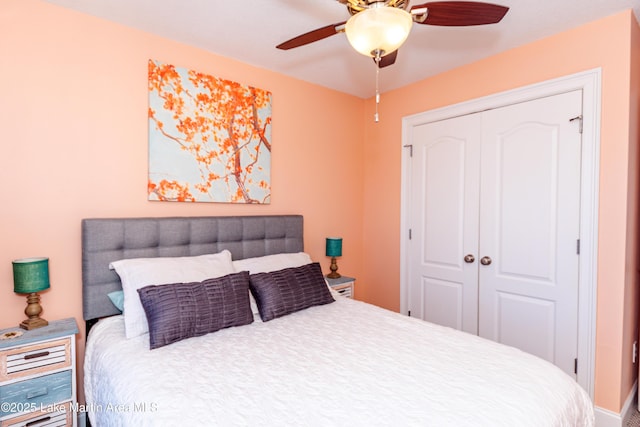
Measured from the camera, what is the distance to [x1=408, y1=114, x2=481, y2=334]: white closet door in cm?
290

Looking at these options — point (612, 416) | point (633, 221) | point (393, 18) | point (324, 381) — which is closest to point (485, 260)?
point (633, 221)

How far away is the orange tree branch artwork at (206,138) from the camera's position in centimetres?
242

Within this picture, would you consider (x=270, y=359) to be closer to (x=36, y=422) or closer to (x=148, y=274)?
(x=148, y=274)

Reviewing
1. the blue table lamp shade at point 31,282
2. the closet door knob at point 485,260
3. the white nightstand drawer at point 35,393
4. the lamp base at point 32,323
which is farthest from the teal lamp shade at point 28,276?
the closet door knob at point 485,260

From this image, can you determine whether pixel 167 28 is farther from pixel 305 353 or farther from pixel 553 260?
pixel 553 260

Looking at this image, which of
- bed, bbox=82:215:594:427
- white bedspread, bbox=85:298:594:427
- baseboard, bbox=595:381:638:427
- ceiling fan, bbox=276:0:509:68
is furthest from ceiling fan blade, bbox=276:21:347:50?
baseboard, bbox=595:381:638:427

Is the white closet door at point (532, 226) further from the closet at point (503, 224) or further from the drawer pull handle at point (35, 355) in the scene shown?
the drawer pull handle at point (35, 355)

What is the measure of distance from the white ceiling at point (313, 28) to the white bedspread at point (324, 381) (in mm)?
1922

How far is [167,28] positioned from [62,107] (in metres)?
0.85

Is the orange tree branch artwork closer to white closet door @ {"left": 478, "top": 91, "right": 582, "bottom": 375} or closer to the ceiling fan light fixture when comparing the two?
the ceiling fan light fixture

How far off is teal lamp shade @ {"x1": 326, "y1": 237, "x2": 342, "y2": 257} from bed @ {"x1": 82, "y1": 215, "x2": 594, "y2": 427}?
0.67m

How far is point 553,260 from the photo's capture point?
2424 mm

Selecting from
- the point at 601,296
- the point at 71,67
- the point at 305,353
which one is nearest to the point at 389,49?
the point at 305,353

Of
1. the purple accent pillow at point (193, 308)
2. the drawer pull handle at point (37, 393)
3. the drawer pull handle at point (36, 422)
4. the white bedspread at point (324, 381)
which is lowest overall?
the drawer pull handle at point (36, 422)
